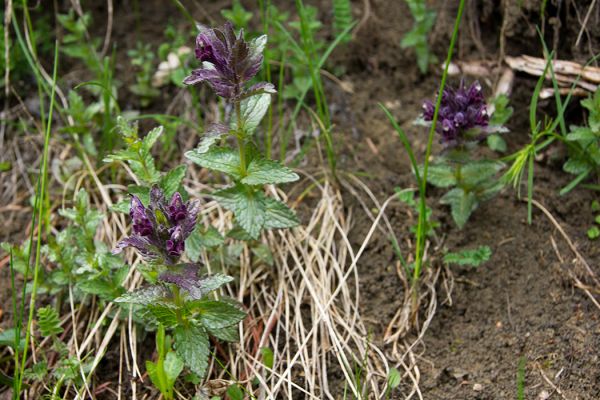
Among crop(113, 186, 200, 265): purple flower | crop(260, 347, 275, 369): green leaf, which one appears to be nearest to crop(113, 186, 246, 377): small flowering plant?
crop(113, 186, 200, 265): purple flower

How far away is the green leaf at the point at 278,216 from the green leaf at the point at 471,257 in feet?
2.09

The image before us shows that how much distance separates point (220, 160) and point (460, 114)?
3.03ft

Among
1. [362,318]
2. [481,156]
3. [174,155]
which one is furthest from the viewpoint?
[174,155]

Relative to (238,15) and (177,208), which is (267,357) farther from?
(238,15)

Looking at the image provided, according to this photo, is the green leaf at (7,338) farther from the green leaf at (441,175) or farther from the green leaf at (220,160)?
the green leaf at (441,175)

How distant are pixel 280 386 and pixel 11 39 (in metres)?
2.34

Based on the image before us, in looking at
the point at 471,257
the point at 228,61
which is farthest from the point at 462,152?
the point at 228,61

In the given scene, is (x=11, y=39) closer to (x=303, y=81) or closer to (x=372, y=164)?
(x=303, y=81)

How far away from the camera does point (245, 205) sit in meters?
2.54

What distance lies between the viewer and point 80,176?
10.7 ft

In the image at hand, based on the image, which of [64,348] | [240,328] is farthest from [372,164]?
[64,348]

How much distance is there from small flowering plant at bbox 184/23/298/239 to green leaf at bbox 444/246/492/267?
25.4 inches

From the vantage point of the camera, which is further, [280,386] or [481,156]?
[481,156]

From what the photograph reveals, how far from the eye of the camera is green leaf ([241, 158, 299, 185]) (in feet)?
7.96
